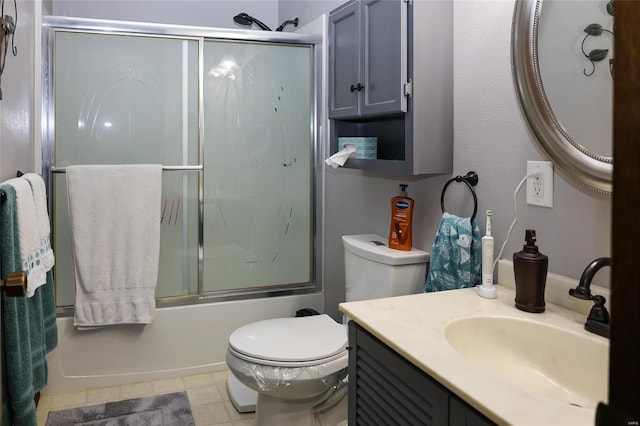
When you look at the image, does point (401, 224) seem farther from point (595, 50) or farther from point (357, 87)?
point (595, 50)

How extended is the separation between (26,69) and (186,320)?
1403 millimetres

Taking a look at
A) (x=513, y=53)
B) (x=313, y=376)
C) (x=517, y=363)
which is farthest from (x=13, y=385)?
(x=513, y=53)

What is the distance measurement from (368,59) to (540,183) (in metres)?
0.83

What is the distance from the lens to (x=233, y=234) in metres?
2.85

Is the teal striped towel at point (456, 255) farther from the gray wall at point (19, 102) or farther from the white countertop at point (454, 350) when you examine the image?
the gray wall at point (19, 102)

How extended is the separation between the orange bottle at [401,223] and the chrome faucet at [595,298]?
2.85 ft

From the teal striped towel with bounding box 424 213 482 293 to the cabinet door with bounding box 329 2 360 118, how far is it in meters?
0.64

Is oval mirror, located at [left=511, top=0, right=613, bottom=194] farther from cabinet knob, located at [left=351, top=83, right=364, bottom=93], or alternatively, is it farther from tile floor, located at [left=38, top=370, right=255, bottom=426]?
tile floor, located at [left=38, top=370, right=255, bottom=426]

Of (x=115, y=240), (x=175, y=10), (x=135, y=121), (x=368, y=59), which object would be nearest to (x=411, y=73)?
(x=368, y=59)

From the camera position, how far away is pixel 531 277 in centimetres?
131

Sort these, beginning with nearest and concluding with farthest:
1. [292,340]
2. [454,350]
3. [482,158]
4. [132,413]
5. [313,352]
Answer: [454,350] → [482,158] → [313,352] → [292,340] → [132,413]

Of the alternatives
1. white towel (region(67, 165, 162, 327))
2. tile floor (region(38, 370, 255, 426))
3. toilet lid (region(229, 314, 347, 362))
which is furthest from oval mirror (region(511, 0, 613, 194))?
white towel (region(67, 165, 162, 327))

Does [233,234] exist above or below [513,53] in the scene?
below

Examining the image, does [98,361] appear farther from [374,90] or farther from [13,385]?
[374,90]
